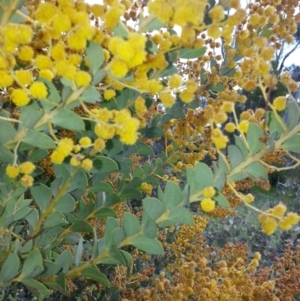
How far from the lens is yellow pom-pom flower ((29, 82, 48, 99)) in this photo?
2.17 ft

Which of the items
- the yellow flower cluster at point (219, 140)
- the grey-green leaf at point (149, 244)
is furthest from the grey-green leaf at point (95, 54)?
the grey-green leaf at point (149, 244)

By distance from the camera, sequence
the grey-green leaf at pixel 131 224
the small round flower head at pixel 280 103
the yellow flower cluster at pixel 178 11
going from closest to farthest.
Result: the yellow flower cluster at pixel 178 11
the small round flower head at pixel 280 103
the grey-green leaf at pixel 131 224

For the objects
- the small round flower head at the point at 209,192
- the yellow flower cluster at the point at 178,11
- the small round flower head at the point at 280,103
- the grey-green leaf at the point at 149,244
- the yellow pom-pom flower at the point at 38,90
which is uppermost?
the yellow flower cluster at the point at 178,11

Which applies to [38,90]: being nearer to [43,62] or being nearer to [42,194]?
[43,62]

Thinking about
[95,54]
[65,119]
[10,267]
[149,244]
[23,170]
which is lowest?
[10,267]

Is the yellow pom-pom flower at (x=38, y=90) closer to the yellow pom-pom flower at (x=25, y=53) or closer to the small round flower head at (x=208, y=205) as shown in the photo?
the yellow pom-pom flower at (x=25, y=53)

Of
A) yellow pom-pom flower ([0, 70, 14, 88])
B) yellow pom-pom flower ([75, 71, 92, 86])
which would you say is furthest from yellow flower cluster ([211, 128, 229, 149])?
yellow pom-pom flower ([0, 70, 14, 88])

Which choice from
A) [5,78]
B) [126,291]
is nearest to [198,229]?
[126,291]

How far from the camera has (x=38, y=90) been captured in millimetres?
662

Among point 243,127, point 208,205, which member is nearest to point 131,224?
point 208,205

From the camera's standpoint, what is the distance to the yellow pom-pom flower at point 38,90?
2.17 feet

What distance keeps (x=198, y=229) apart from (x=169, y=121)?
469 millimetres

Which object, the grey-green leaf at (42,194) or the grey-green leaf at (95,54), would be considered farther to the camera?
the grey-green leaf at (42,194)

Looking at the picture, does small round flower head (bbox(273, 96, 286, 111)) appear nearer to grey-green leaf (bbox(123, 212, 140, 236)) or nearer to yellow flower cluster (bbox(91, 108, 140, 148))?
yellow flower cluster (bbox(91, 108, 140, 148))
